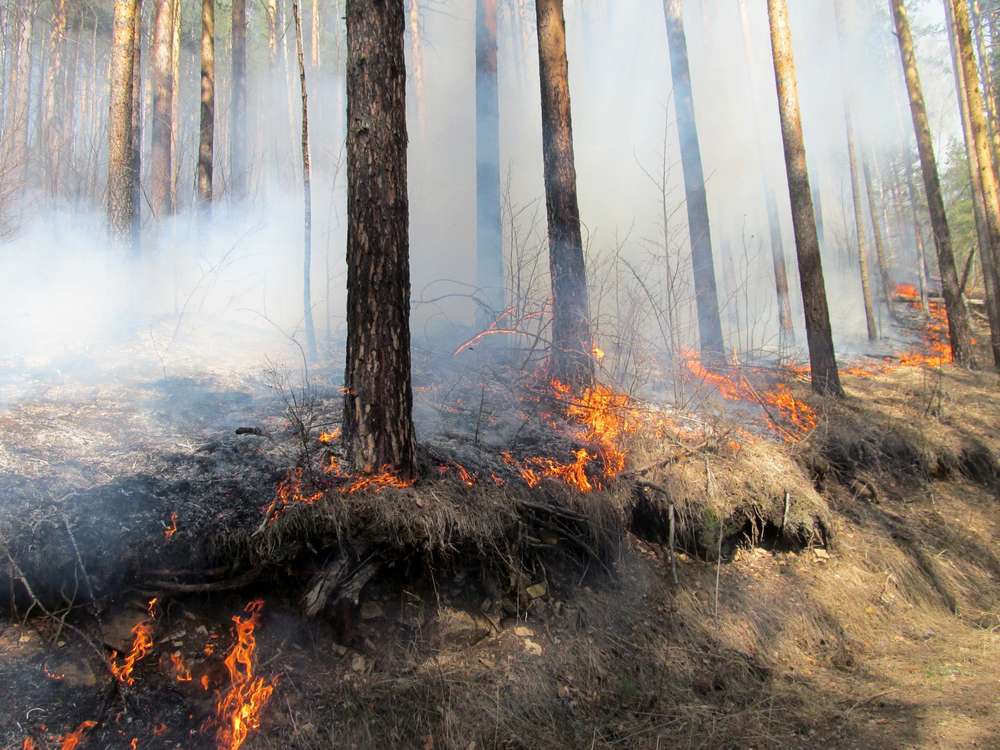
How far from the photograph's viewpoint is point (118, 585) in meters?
3.50

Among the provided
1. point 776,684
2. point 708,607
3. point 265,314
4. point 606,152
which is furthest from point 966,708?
point 606,152

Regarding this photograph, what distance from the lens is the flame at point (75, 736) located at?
2957 mm

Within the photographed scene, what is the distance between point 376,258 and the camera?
4211 mm

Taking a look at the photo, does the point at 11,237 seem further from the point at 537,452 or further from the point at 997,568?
the point at 997,568

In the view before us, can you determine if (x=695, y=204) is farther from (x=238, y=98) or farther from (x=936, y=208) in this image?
(x=238, y=98)

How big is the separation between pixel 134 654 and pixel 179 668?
0.82ft

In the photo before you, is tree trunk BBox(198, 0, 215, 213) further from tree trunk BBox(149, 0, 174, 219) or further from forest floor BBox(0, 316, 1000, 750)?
forest floor BBox(0, 316, 1000, 750)

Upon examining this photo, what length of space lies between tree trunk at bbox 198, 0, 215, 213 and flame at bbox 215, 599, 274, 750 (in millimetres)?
8542

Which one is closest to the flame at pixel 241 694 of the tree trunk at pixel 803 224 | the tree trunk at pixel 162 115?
the tree trunk at pixel 803 224

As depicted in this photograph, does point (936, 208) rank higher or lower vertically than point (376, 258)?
higher

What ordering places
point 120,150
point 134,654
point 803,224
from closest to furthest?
point 134,654, point 120,150, point 803,224

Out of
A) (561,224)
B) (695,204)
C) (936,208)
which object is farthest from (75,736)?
(936,208)

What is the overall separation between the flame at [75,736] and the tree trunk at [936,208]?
13.2m

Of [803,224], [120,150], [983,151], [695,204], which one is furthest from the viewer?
[983,151]
